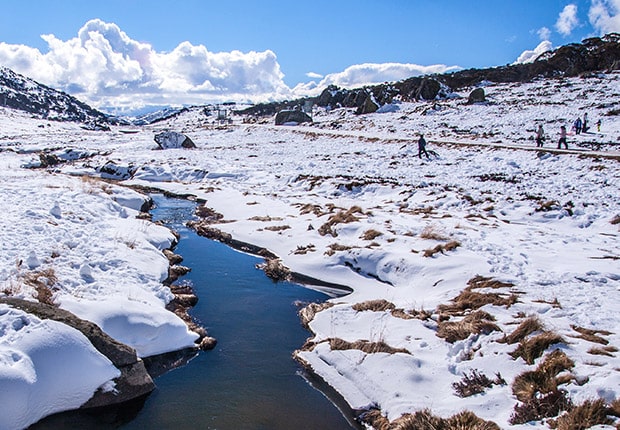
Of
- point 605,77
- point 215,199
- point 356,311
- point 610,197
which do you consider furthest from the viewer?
point 605,77

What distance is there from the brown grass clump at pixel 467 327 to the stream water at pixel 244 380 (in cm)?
276

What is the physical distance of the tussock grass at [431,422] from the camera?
255 inches

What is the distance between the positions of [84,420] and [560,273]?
11.5m

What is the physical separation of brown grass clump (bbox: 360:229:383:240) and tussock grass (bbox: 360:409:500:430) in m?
9.14

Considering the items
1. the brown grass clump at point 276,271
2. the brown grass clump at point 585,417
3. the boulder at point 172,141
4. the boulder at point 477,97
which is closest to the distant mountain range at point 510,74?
the boulder at point 477,97

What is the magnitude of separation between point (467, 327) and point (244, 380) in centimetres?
478

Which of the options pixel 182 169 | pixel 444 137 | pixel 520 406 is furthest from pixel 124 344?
pixel 444 137

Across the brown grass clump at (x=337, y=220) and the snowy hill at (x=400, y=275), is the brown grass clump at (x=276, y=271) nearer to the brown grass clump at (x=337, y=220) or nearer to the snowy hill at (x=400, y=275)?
the snowy hill at (x=400, y=275)

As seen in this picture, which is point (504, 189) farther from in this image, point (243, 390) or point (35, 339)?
point (35, 339)

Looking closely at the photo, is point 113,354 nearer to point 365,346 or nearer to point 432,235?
point 365,346

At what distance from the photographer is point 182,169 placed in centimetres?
3694

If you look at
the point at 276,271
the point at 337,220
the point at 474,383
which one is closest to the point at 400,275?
the point at 276,271

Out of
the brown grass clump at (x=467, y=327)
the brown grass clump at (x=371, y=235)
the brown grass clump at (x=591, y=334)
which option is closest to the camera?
the brown grass clump at (x=591, y=334)

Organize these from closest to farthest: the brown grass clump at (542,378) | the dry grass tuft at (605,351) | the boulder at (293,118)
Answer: the brown grass clump at (542,378)
the dry grass tuft at (605,351)
the boulder at (293,118)
